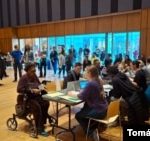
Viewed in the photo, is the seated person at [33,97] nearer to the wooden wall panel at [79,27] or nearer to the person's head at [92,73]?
the person's head at [92,73]

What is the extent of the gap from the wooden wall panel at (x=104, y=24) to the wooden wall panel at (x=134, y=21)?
43.0 inches

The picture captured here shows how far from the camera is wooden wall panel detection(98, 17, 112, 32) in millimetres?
12172

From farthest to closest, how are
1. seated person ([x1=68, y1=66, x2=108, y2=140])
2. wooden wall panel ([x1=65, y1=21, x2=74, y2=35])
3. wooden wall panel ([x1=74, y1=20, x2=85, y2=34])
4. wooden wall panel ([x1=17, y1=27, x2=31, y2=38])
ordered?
1. wooden wall panel ([x1=17, y1=27, x2=31, y2=38])
2. wooden wall panel ([x1=65, y1=21, x2=74, y2=35])
3. wooden wall panel ([x1=74, y1=20, x2=85, y2=34])
4. seated person ([x1=68, y1=66, x2=108, y2=140])

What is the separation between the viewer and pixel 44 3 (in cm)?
1508

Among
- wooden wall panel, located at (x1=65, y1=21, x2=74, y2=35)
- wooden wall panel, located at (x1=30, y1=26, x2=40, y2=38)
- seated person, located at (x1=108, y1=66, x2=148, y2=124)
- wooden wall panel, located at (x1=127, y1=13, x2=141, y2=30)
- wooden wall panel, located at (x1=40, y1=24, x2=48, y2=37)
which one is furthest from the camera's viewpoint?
wooden wall panel, located at (x1=30, y1=26, x2=40, y2=38)

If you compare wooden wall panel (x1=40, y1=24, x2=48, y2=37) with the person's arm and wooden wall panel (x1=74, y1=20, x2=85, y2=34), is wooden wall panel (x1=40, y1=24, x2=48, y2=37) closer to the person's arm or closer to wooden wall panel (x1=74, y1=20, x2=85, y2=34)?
wooden wall panel (x1=74, y1=20, x2=85, y2=34)

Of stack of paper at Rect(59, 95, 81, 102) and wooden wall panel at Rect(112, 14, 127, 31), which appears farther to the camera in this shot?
wooden wall panel at Rect(112, 14, 127, 31)

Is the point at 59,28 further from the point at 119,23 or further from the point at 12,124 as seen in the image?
the point at 12,124

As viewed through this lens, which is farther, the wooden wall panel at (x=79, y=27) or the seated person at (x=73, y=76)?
the wooden wall panel at (x=79, y=27)

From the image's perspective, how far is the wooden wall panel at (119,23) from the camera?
1158cm

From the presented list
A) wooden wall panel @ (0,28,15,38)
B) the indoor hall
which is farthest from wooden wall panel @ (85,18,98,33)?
wooden wall panel @ (0,28,15,38)

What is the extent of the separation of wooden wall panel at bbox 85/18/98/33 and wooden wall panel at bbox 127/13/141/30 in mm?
1979

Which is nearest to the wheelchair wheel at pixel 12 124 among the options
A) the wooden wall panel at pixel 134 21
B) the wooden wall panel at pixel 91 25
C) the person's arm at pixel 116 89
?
the person's arm at pixel 116 89

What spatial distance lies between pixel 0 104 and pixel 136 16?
24.1ft
